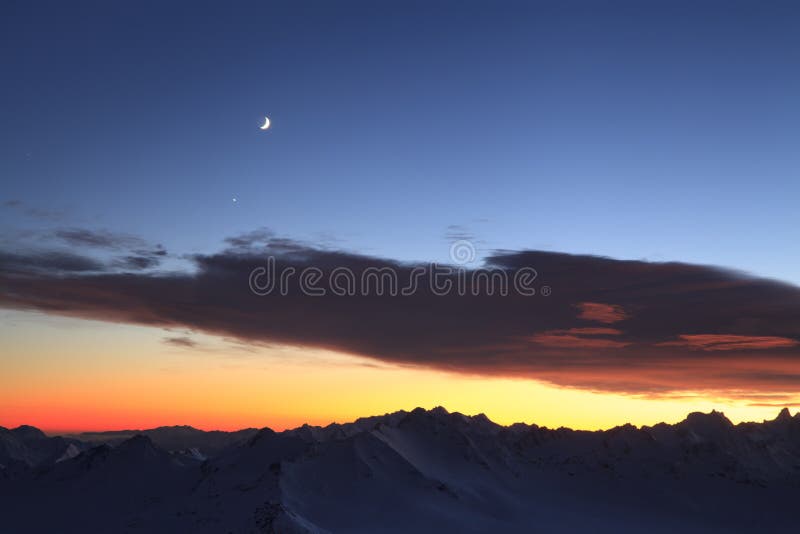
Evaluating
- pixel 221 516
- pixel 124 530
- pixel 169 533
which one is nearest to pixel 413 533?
pixel 221 516

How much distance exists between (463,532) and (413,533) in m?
14.2

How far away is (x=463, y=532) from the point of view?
19975 cm

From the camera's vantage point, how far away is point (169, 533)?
18962cm

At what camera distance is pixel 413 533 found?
641 feet

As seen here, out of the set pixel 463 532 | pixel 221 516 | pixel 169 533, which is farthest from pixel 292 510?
pixel 463 532

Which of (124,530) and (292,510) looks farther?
(124,530)

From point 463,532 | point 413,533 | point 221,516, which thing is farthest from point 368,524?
point 221,516

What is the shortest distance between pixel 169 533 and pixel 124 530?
60.8ft

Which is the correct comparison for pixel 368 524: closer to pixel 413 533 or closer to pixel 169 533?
pixel 413 533

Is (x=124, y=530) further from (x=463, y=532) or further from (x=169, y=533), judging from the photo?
(x=463, y=532)

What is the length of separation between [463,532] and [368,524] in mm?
25483

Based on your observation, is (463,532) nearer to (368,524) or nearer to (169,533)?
(368,524)

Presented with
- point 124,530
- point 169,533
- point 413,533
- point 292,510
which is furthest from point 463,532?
point 124,530

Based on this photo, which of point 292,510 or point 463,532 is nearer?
point 292,510
